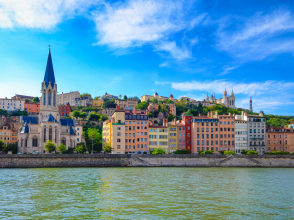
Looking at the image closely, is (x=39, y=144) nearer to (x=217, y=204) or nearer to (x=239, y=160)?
(x=239, y=160)

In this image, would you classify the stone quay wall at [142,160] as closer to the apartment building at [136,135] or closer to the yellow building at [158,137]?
the apartment building at [136,135]

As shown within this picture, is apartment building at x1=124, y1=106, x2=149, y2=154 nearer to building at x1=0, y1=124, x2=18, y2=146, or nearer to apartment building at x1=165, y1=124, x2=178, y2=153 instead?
apartment building at x1=165, y1=124, x2=178, y2=153

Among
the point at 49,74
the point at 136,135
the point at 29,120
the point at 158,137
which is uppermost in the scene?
the point at 49,74

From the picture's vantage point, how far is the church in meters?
94.1

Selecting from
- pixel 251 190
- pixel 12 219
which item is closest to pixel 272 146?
pixel 251 190

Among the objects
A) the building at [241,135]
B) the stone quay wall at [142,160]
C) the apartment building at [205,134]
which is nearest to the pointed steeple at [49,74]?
the stone quay wall at [142,160]

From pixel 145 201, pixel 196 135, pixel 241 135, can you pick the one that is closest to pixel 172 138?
pixel 196 135

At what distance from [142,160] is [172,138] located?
64.5 ft

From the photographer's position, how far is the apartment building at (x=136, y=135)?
300 ft

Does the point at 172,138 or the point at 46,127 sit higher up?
the point at 46,127

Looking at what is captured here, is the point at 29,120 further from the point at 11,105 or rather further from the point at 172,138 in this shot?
the point at 11,105

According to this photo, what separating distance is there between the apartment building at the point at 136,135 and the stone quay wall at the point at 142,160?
13940mm

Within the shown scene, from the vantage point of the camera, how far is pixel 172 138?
94562 millimetres

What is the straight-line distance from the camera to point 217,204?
27875 millimetres
